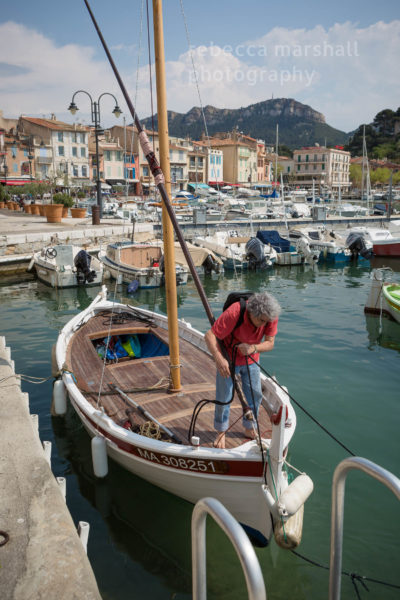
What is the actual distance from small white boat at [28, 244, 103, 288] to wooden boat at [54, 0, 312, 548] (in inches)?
410

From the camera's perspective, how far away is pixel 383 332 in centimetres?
1292

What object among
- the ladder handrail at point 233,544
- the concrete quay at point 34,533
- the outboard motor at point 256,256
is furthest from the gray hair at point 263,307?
the outboard motor at point 256,256

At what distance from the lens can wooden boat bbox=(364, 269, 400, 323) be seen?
13.1 m

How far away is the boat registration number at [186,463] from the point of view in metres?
Answer: 4.41

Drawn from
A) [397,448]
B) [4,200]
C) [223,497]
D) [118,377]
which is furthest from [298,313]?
[4,200]

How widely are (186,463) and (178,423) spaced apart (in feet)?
3.15

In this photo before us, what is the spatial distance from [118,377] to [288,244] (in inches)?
815

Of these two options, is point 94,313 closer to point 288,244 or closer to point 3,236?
point 3,236

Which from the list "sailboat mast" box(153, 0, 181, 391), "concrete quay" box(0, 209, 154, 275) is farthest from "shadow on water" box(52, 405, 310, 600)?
"concrete quay" box(0, 209, 154, 275)

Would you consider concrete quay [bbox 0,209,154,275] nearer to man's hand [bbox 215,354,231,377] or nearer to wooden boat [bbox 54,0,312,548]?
wooden boat [bbox 54,0,312,548]

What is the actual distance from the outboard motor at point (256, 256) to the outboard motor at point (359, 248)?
6.60m

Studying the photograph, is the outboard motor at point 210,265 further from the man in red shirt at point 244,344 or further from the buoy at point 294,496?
the buoy at point 294,496

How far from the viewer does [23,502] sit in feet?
14.0

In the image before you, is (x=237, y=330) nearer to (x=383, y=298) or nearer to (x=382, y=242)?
(x=383, y=298)
